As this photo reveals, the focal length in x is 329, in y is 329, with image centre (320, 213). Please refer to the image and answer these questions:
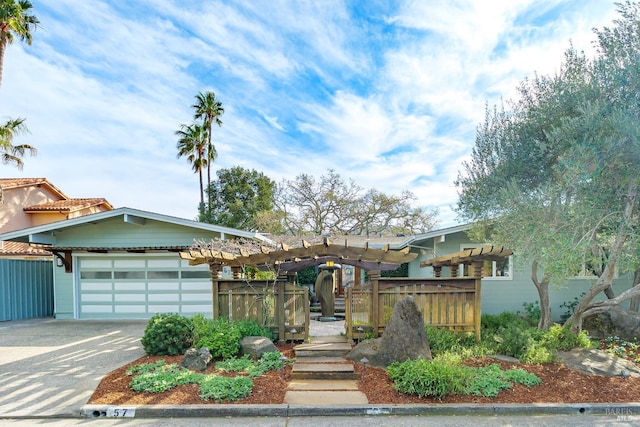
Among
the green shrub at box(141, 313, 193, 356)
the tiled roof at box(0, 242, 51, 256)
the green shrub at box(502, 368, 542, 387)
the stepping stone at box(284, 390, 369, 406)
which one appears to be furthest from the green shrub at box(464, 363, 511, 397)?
the tiled roof at box(0, 242, 51, 256)

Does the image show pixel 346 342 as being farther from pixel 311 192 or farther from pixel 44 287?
pixel 311 192

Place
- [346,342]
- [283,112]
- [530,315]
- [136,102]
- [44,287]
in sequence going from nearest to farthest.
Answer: [346,342] < [530,315] < [136,102] < [44,287] < [283,112]

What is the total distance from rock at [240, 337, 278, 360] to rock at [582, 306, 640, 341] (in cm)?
734

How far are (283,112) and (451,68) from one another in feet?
27.8

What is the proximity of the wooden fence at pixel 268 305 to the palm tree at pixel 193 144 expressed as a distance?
50.7 ft

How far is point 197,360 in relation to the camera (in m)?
5.51

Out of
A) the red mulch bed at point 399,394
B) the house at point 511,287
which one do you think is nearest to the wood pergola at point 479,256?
the red mulch bed at point 399,394

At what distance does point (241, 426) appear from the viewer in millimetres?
3951

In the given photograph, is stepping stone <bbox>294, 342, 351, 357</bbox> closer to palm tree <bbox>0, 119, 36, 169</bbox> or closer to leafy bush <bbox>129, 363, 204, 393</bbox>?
leafy bush <bbox>129, 363, 204, 393</bbox>

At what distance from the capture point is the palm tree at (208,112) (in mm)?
20656

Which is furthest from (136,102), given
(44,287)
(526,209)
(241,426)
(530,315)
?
(530,315)

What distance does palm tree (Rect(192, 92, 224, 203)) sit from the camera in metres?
20.7

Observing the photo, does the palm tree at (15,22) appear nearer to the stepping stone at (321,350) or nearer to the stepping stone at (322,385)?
the stepping stone at (321,350)

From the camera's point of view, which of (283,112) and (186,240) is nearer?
(186,240)
